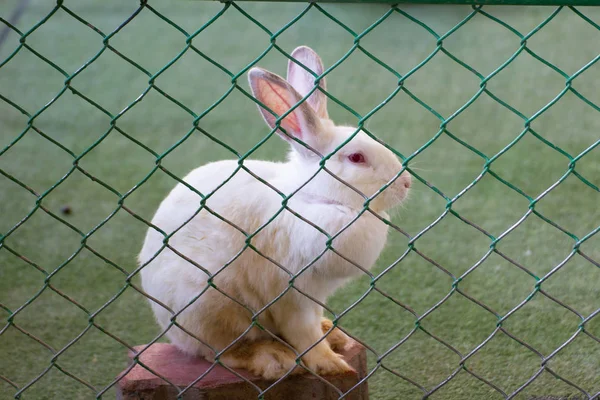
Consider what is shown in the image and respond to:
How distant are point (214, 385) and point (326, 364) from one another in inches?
14.8

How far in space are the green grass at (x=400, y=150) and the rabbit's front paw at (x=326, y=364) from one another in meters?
0.29

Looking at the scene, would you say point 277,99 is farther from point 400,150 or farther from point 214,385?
point 400,150

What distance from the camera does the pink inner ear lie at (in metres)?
2.20

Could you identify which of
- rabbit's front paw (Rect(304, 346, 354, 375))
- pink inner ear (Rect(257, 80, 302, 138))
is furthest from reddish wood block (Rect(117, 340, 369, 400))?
pink inner ear (Rect(257, 80, 302, 138))

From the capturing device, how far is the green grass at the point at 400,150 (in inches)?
117

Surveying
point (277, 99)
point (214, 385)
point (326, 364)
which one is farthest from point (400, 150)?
point (214, 385)

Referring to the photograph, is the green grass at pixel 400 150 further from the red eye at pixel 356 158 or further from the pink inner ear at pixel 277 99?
the pink inner ear at pixel 277 99

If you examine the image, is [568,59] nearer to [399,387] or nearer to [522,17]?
[522,17]

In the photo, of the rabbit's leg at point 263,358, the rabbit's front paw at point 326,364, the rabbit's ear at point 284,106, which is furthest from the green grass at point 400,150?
the rabbit's ear at point 284,106

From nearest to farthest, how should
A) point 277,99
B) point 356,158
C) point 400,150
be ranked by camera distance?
point 277,99, point 356,158, point 400,150

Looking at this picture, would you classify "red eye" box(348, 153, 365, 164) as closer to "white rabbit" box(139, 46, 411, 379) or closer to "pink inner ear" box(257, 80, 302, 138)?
"white rabbit" box(139, 46, 411, 379)

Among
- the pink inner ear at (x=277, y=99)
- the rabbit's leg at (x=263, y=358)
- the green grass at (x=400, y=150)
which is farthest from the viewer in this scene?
the green grass at (x=400, y=150)

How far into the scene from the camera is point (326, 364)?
8.20ft

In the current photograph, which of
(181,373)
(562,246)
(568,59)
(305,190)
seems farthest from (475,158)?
(181,373)
